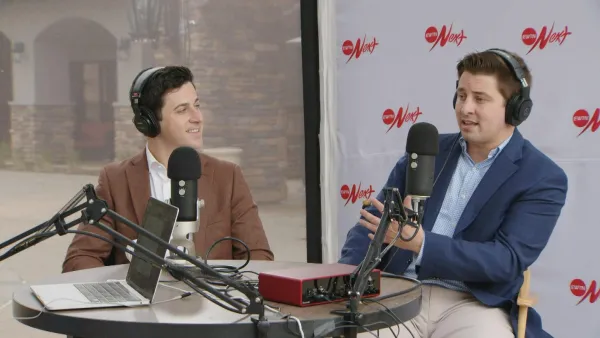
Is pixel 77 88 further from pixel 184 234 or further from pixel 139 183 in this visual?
pixel 184 234

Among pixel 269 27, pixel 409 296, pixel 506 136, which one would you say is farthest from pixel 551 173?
pixel 269 27

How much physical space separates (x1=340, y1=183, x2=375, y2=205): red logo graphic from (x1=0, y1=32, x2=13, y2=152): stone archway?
6.80 feet

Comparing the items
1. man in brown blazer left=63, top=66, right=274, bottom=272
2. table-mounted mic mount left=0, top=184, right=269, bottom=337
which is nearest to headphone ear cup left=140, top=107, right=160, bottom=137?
man in brown blazer left=63, top=66, right=274, bottom=272

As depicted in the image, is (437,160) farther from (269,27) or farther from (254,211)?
(269,27)

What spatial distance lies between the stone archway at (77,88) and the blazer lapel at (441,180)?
2514 millimetres

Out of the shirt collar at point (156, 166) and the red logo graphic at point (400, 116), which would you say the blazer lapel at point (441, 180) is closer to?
the shirt collar at point (156, 166)

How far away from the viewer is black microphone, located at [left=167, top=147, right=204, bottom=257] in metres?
2.68

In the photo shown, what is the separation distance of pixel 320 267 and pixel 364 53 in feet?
7.57

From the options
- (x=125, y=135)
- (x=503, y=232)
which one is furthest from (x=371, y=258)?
(x=125, y=135)

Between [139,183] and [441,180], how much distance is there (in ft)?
3.85

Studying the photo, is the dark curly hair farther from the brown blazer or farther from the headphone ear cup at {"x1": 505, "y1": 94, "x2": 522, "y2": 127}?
the headphone ear cup at {"x1": 505, "y1": 94, "x2": 522, "y2": 127}

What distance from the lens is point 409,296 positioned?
2.46 m

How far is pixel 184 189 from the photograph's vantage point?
2.67 m

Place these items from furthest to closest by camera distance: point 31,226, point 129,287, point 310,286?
point 31,226 < point 129,287 < point 310,286
